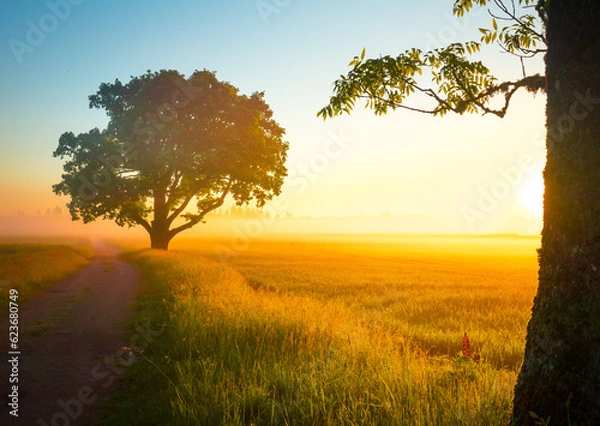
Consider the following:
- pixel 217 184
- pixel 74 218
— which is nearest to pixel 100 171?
pixel 74 218

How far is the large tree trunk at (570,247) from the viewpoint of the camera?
3.39 m

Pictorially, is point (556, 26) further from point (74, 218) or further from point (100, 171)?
point (74, 218)

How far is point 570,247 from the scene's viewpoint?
11.6ft

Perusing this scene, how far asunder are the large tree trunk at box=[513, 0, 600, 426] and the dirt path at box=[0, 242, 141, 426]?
19.0 ft

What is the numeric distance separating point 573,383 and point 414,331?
905 centimetres

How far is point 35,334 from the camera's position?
9.98m

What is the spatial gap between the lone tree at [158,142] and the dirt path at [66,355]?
18839 mm

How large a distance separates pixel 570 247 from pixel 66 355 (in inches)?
368

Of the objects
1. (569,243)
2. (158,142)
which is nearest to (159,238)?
(158,142)

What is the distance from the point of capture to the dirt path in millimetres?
5863

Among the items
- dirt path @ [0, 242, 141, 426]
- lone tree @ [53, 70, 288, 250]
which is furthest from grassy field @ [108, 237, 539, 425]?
lone tree @ [53, 70, 288, 250]

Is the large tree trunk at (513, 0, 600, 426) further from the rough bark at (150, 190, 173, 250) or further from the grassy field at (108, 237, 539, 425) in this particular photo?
the rough bark at (150, 190, 173, 250)

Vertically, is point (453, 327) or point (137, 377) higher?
point (137, 377)

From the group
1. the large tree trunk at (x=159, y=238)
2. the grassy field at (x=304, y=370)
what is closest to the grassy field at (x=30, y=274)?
the grassy field at (x=304, y=370)
